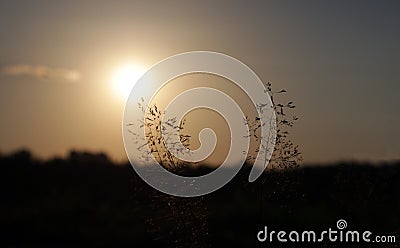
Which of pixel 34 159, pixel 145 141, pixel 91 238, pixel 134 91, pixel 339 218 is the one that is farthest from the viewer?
pixel 34 159

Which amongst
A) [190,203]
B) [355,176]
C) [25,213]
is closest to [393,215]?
[355,176]

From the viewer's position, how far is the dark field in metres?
5.70

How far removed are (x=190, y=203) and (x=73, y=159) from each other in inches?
128

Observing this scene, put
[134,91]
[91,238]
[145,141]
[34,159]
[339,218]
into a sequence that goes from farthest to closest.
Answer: [34,159], [91,238], [339,218], [134,91], [145,141]

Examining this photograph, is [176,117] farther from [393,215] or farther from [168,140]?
[393,215]

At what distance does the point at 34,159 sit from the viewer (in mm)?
8789

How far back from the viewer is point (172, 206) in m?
5.52

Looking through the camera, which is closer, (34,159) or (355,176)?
(355,176)

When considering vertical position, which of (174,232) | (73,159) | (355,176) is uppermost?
(73,159)

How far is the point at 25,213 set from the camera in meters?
8.23

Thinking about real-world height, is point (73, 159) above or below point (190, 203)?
above

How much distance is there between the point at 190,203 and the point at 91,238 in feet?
9.32

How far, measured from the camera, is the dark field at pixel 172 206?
5.70m

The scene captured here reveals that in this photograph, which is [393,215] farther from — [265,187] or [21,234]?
[21,234]
